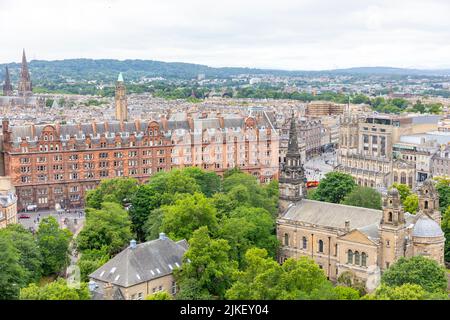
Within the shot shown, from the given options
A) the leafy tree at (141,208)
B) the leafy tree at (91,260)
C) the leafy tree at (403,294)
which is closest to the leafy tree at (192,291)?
the leafy tree at (91,260)

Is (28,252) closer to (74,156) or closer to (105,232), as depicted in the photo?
(105,232)

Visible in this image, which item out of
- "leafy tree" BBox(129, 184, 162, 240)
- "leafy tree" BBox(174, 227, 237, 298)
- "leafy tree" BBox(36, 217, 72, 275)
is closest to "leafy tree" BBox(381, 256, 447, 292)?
"leafy tree" BBox(174, 227, 237, 298)

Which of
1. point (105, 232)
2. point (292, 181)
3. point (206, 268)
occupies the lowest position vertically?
point (105, 232)

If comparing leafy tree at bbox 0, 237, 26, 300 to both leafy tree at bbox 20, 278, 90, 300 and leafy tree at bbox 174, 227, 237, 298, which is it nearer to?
leafy tree at bbox 20, 278, 90, 300

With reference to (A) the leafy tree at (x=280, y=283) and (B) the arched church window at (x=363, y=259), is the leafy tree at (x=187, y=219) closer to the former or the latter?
(B) the arched church window at (x=363, y=259)

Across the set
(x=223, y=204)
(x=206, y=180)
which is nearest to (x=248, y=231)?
(x=223, y=204)
